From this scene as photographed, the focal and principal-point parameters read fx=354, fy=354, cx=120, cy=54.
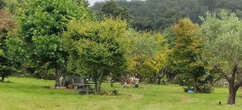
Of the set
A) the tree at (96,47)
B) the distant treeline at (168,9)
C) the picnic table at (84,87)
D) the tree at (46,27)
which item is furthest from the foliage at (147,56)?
the distant treeline at (168,9)

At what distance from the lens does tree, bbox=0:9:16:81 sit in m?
38.6

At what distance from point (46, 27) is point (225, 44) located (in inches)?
649

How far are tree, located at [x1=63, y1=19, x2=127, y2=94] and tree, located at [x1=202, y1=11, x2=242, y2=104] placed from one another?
25.6 feet

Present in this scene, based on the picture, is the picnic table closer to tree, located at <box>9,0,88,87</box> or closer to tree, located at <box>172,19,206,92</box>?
tree, located at <box>9,0,88,87</box>

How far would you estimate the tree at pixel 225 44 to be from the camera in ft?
76.3

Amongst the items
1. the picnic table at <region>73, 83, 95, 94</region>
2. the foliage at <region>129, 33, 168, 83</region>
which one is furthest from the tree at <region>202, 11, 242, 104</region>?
the foliage at <region>129, 33, 168, 83</region>

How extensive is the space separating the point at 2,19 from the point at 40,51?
9295 mm

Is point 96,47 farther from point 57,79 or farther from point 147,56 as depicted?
point 147,56

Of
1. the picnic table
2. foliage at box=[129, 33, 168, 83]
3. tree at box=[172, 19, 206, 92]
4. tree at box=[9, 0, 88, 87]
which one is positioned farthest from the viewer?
foliage at box=[129, 33, 168, 83]

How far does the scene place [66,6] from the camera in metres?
33.8

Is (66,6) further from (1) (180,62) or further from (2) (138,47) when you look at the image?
(2) (138,47)

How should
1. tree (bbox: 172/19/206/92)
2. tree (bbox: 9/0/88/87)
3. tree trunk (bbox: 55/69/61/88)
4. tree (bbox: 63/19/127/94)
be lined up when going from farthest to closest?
tree (bbox: 172/19/206/92)
tree trunk (bbox: 55/69/61/88)
tree (bbox: 9/0/88/87)
tree (bbox: 63/19/127/94)

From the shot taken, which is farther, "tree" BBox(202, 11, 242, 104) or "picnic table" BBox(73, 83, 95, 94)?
"picnic table" BBox(73, 83, 95, 94)

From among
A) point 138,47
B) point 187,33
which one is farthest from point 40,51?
point 138,47
